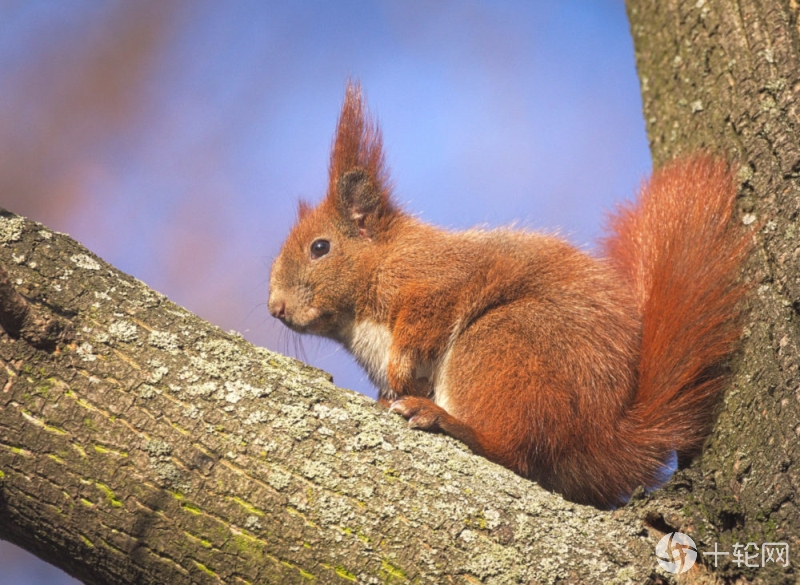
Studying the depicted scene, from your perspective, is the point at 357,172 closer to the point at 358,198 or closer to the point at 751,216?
the point at 358,198

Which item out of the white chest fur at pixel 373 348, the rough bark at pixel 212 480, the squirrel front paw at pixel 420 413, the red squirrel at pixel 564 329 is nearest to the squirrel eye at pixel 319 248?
the red squirrel at pixel 564 329

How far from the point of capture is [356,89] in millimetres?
3746

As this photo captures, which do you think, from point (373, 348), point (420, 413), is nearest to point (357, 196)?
point (373, 348)

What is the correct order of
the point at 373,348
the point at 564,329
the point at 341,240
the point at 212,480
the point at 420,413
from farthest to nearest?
1. the point at 341,240
2. the point at 373,348
3. the point at 564,329
4. the point at 420,413
5. the point at 212,480

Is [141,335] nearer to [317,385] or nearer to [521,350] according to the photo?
[317,385]

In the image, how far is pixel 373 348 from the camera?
366cm

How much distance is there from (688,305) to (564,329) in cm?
50

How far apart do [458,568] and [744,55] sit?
246cm

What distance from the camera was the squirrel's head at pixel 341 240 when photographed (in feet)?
12.3

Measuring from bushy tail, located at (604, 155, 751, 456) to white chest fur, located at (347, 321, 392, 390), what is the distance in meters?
1.19

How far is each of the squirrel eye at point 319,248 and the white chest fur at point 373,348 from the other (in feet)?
1.43

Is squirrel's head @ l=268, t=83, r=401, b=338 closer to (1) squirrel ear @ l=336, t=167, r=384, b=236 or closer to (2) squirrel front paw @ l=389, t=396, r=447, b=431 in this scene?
(1) squirrel ear @ l=336, t=167, r=384, b=236

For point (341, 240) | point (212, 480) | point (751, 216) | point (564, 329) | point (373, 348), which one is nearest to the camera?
point (212, 480)

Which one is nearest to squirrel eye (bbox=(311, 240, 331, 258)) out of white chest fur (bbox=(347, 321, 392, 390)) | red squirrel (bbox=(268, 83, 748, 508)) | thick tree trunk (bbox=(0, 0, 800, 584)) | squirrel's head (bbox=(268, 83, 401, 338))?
squirrel's head (bbox=(268, 83, 401, 338))
